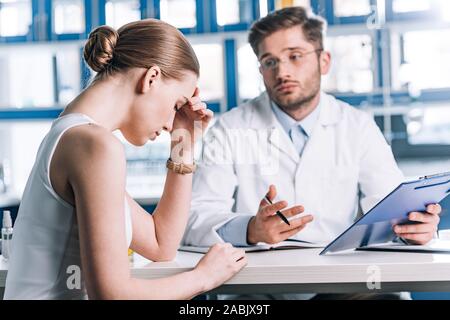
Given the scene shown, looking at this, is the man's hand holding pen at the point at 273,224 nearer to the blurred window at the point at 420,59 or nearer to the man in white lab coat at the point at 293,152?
the man in white lab coat at the point at 293,152

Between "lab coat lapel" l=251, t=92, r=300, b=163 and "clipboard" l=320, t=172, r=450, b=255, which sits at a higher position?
"lab coat lapel" l=251, t=92, r=300, b=163

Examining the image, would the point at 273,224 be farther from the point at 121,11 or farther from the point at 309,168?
the point at 121,11

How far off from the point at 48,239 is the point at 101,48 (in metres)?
0.31

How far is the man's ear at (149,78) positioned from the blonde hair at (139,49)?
0.01 m

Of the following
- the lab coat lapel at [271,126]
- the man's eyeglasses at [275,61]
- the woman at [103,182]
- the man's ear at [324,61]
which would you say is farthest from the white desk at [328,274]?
the man's ear at [324,61]

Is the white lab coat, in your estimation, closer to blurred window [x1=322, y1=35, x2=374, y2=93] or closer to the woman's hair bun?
the woman's hair bun

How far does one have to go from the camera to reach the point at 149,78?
0.99 metres

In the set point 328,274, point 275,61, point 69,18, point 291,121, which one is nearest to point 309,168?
point 291,121

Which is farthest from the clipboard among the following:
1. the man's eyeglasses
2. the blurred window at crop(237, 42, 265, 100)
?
the blurred window at crop(237, 42, 265, 100)

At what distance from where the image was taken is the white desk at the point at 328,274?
110 centimetres

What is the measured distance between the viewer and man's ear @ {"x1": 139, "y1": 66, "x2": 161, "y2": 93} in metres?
0.99

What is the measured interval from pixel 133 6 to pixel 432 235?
241cm

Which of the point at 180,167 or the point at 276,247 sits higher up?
the point at 180,167

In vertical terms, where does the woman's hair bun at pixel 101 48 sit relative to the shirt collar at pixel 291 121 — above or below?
above
